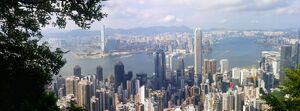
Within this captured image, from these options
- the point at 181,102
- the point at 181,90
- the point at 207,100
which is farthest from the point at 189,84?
the point at 207,100

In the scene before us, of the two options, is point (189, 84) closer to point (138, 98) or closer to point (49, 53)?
point (138, 98)

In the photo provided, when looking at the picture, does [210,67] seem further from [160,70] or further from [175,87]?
[175,87]

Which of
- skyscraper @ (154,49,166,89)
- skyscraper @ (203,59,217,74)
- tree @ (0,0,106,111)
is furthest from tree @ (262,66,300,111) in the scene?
skyscraper @ (203,59,217,74)

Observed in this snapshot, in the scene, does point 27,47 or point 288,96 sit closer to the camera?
point 27,47

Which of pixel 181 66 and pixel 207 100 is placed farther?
pixel 181 66

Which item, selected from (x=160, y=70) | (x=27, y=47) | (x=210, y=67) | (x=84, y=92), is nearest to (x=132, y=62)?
(x=160, y=70)

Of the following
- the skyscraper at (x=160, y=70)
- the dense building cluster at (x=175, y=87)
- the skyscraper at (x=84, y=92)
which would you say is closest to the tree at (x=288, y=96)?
the dense building cluster at (x=175, y=87)

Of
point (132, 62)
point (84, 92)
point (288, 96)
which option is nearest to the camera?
point (288, 96)
